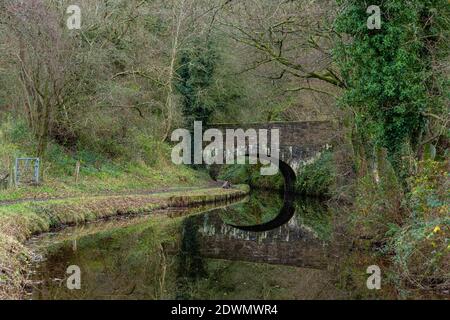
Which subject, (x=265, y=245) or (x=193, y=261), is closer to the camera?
(x=193, y=261)

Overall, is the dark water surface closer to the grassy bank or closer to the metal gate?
the grassy bank

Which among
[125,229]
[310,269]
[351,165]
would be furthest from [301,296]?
[351,165]

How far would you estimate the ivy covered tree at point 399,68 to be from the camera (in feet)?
37.5

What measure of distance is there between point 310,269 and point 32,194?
28.4 ft

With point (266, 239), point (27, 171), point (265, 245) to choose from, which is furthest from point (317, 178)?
point (27, 171)

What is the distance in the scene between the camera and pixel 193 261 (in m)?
11.8

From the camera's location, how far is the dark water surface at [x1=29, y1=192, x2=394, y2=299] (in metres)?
9.24

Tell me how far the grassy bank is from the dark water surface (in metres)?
0.34

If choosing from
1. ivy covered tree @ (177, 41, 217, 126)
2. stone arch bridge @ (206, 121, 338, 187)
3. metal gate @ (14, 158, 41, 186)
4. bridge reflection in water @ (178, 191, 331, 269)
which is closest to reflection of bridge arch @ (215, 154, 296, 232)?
bridge reflection in water @ (178, 191, 331, 269)

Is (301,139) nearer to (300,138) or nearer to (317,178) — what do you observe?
(300,138)

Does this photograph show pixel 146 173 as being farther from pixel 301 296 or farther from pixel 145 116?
pixel 301 296

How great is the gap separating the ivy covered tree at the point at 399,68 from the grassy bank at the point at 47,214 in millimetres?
7382

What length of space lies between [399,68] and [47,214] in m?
8.81

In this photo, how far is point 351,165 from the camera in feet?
65.7
